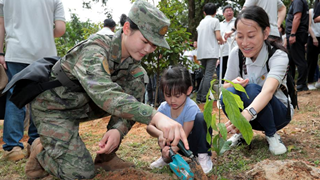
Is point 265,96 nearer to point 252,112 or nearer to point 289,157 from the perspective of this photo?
point 252,112

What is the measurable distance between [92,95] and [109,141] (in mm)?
438

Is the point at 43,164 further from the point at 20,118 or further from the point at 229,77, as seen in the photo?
the point at 229,77

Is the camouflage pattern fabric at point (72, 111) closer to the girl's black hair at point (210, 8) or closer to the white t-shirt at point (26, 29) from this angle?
the white t-shirt at point (26, 29)

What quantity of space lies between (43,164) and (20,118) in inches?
33.6

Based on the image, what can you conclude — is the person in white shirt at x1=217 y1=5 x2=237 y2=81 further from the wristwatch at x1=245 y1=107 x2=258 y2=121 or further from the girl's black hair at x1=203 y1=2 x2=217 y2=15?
the wristwatch at x1=245 y1=107 x2=258 y2=121

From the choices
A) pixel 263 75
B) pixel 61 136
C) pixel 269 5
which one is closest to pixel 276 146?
pixel 263 75

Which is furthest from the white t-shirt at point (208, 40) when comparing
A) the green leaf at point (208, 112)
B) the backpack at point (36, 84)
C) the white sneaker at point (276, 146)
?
the green leaf at point (208, 112)

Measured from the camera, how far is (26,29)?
2832 mm

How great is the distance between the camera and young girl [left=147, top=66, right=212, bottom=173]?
7.45 feet

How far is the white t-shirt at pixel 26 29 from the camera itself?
2.79 meters

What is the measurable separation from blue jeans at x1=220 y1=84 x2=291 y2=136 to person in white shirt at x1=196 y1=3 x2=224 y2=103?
3069mm

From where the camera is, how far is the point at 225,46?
565 cm

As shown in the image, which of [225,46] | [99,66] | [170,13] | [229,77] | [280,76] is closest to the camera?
[99,66]

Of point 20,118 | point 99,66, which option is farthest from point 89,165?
point 20,118
